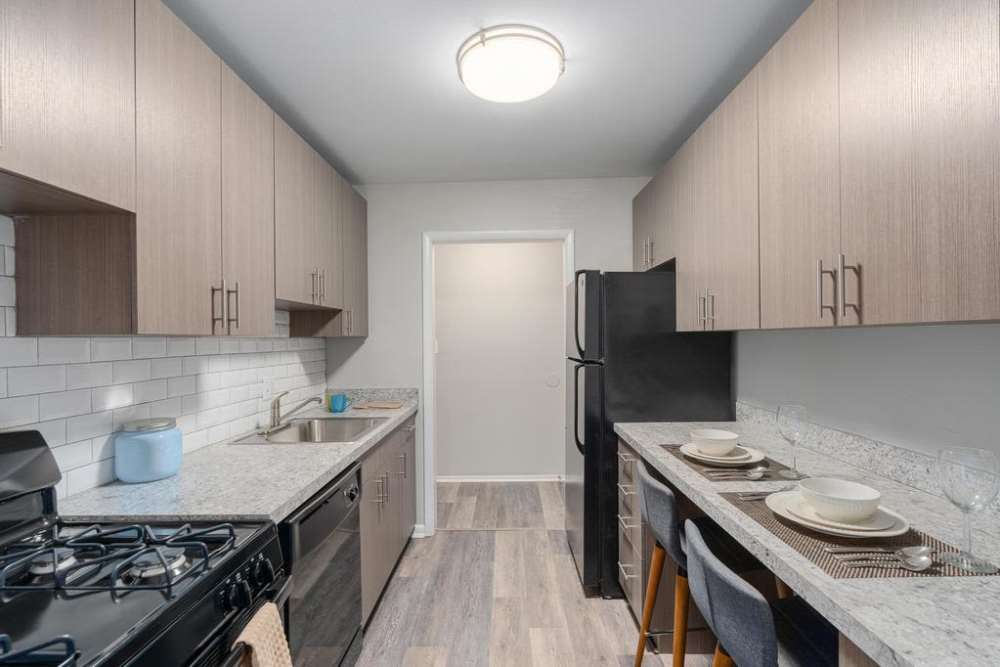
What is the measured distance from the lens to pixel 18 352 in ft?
4.23

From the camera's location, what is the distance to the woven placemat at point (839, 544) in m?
0.97

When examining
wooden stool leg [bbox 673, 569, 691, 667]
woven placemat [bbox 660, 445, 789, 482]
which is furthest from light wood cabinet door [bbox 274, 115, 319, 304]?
wooden stool leg [bbox 673, 569, 691, 667]

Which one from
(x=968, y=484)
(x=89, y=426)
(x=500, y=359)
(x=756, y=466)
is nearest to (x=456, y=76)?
(x=89, y=426)

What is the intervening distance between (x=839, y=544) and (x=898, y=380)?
773 mm

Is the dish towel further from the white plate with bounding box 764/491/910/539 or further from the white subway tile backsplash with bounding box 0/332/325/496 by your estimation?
the white plate with bounding box 764/491/910/539

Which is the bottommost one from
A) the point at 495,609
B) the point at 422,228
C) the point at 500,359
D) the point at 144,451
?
the point at 495,609

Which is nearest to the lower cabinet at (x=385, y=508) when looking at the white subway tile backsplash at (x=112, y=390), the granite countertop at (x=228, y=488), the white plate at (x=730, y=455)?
the granite countertop at (x=228, y=488)

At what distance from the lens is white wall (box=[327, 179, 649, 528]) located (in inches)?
130

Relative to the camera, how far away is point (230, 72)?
171 cm

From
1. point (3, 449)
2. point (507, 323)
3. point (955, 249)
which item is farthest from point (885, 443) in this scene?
point (507, 323)

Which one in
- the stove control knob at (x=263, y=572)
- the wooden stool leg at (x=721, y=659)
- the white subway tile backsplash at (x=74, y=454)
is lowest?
the wooden stool leg at (x=721, y=659)

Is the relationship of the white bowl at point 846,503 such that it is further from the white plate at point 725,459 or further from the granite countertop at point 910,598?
the white plate at point 725,459

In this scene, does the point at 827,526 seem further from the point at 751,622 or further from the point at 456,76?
the point at 456,76

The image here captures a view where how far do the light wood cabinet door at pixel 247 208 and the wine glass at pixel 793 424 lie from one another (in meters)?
1.94
